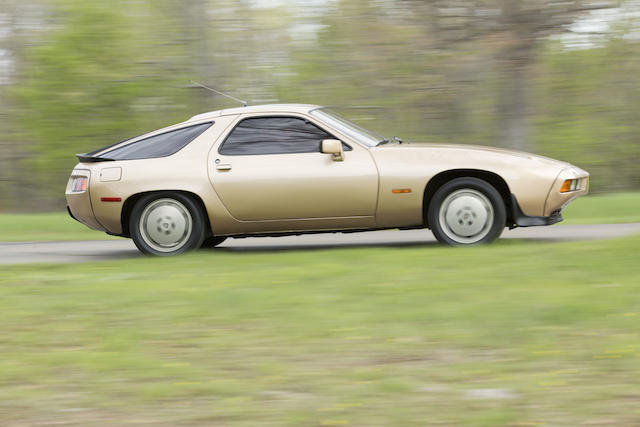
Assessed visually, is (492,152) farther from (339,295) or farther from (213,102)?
(213,102)

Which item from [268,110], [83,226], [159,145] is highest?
[268,110]

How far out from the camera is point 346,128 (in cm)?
931

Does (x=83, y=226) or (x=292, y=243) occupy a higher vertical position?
(x=83, y=226)

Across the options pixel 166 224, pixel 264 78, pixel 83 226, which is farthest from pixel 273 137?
pixel 264 78

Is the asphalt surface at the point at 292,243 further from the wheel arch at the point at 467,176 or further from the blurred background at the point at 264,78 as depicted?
the blurred background at the point at 264,78

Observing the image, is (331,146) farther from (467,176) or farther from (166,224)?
(166,224)

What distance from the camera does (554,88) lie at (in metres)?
20.6

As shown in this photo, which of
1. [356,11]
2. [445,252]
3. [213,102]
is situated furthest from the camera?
[213,102]

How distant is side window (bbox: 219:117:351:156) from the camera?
9102 mm

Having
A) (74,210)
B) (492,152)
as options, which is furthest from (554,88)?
(74,210)

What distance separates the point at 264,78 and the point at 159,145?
11058 millimetres

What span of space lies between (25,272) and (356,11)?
38.1 feet

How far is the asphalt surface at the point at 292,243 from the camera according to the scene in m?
9.80

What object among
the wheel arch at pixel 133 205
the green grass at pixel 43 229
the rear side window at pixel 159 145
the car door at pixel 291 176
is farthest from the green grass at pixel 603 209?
the green grass at pixel 43 229
